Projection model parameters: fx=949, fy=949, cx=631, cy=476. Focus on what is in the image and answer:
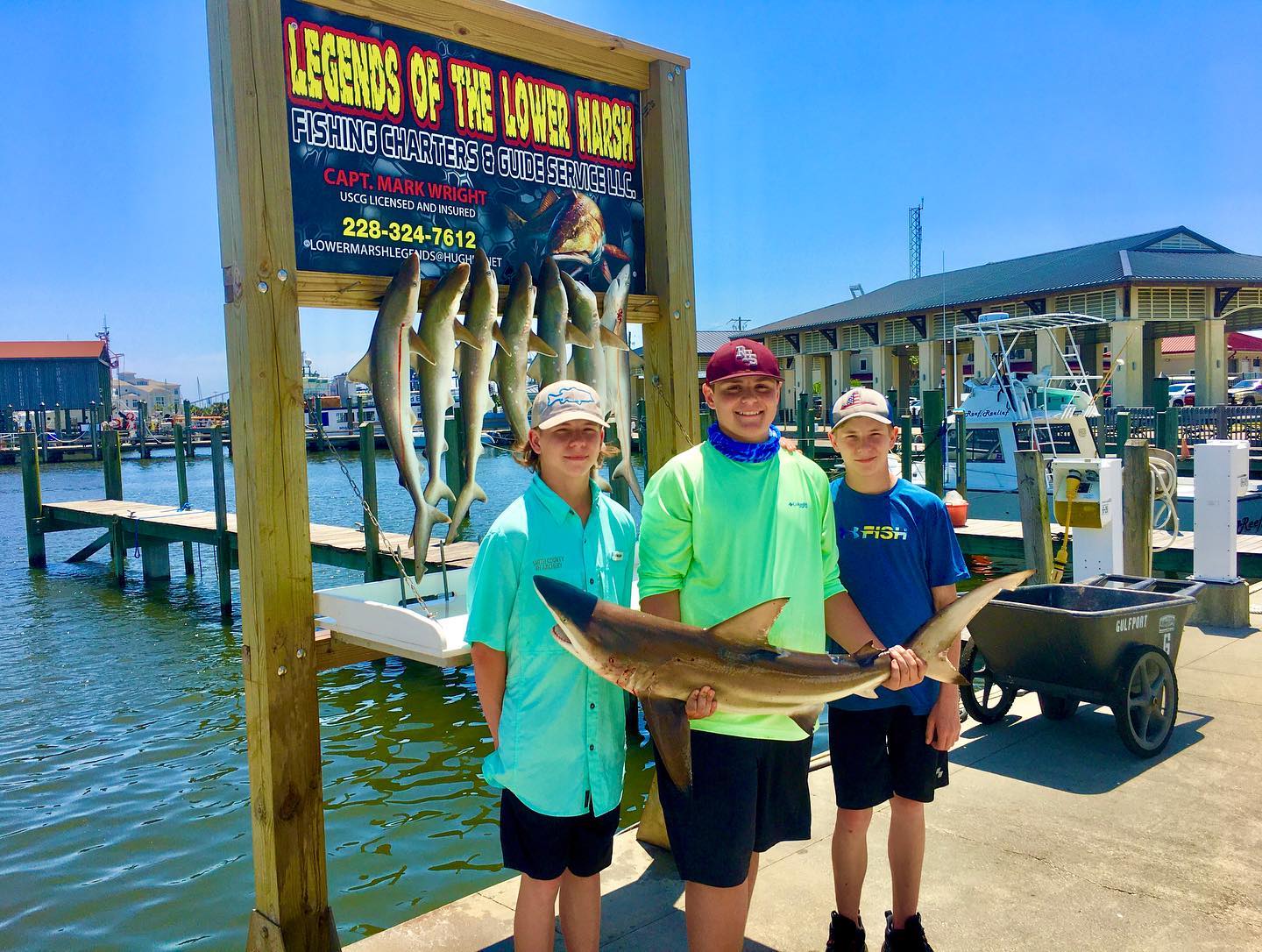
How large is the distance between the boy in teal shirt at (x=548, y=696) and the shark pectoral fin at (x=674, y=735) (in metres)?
0.24

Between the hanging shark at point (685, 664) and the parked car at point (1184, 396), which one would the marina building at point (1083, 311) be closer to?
the parked car at point (1184, 396)

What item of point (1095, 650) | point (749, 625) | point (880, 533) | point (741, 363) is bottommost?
point (1095, 650)

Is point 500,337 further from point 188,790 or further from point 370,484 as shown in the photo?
point 370,484

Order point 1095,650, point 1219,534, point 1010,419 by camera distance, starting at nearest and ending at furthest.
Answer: point 1095,650
point 1219,534
point 1010,419

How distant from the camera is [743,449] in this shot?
260 cm

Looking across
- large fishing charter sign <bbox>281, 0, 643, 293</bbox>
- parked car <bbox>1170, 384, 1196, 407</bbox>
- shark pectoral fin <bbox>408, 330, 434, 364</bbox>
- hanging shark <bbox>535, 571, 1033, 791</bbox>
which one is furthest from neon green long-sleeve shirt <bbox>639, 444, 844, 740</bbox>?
parked car <bbox>1170, 384, 1196, 407</bbox>

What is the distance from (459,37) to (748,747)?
263 cm

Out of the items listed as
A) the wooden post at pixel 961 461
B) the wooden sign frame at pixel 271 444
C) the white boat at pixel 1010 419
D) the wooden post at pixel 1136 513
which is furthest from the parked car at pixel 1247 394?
the wooden sign frame at pixel 271 444

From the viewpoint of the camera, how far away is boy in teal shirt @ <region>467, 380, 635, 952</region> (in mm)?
2430

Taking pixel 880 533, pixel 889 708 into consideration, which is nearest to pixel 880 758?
pixel 889 708

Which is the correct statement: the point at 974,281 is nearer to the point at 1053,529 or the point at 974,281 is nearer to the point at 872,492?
the point at 1053,529

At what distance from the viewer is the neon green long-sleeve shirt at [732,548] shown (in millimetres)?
2508

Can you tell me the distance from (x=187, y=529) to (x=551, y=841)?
1524 centimetres

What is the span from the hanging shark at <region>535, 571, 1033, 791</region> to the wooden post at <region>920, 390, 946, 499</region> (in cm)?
979
